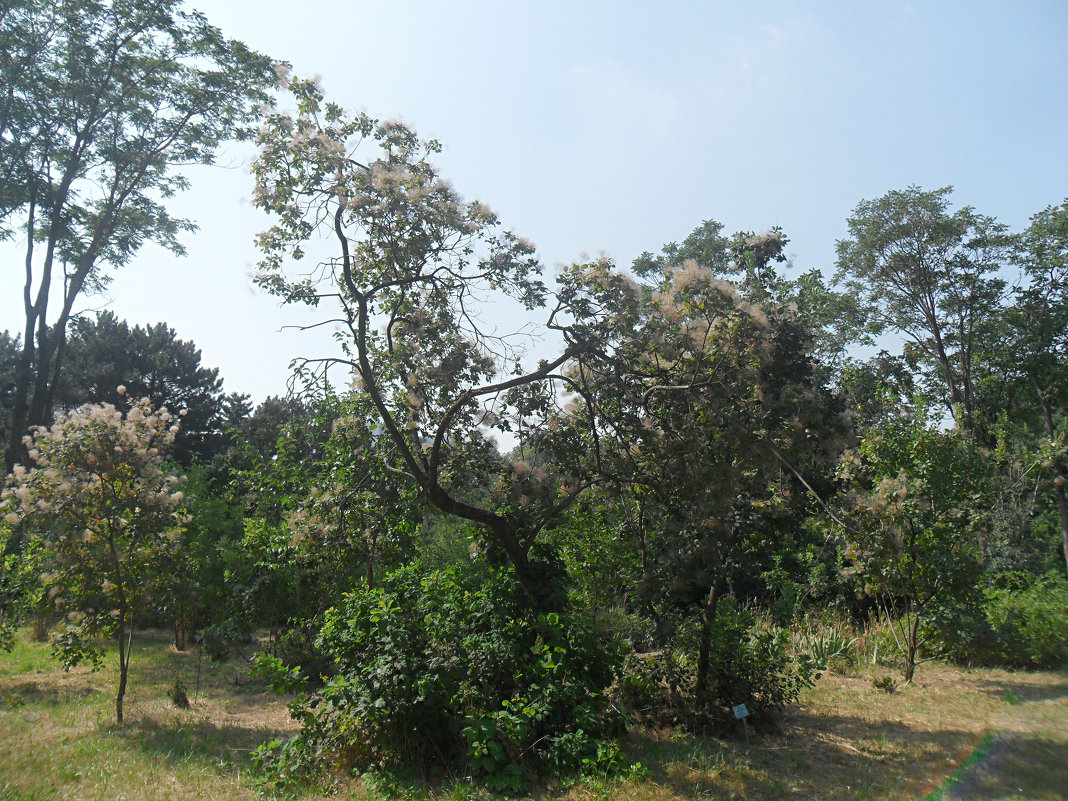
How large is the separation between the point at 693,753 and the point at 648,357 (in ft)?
11.7

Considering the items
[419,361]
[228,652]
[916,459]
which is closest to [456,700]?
[419,361]

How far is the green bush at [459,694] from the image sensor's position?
544cm

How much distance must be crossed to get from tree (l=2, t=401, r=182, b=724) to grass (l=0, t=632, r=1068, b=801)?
3.49ft

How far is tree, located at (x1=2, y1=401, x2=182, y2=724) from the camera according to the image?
7688 mm

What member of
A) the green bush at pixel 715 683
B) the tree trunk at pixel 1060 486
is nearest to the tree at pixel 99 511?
the green bush at pixel 715 683

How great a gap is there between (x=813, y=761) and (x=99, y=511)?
306 inches

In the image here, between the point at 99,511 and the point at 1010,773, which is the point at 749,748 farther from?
the point at 99,511

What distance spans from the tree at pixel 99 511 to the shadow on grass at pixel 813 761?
5962mm

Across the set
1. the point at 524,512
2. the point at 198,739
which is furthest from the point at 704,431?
the point at 198,739

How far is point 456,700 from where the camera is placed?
5.63 meters

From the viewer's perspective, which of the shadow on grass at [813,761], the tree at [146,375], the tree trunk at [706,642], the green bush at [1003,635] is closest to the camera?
the shadow on grass at [813,761]

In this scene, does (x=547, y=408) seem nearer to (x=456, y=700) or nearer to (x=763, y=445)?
(x=763, y=445)

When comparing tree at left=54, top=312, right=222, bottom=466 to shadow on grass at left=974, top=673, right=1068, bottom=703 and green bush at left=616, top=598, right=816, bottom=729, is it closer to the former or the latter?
green bush at left=616, top=598, right=816, bottom=729

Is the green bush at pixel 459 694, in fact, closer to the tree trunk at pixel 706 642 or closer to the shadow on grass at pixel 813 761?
the shadow on grass at pixel 813 761
